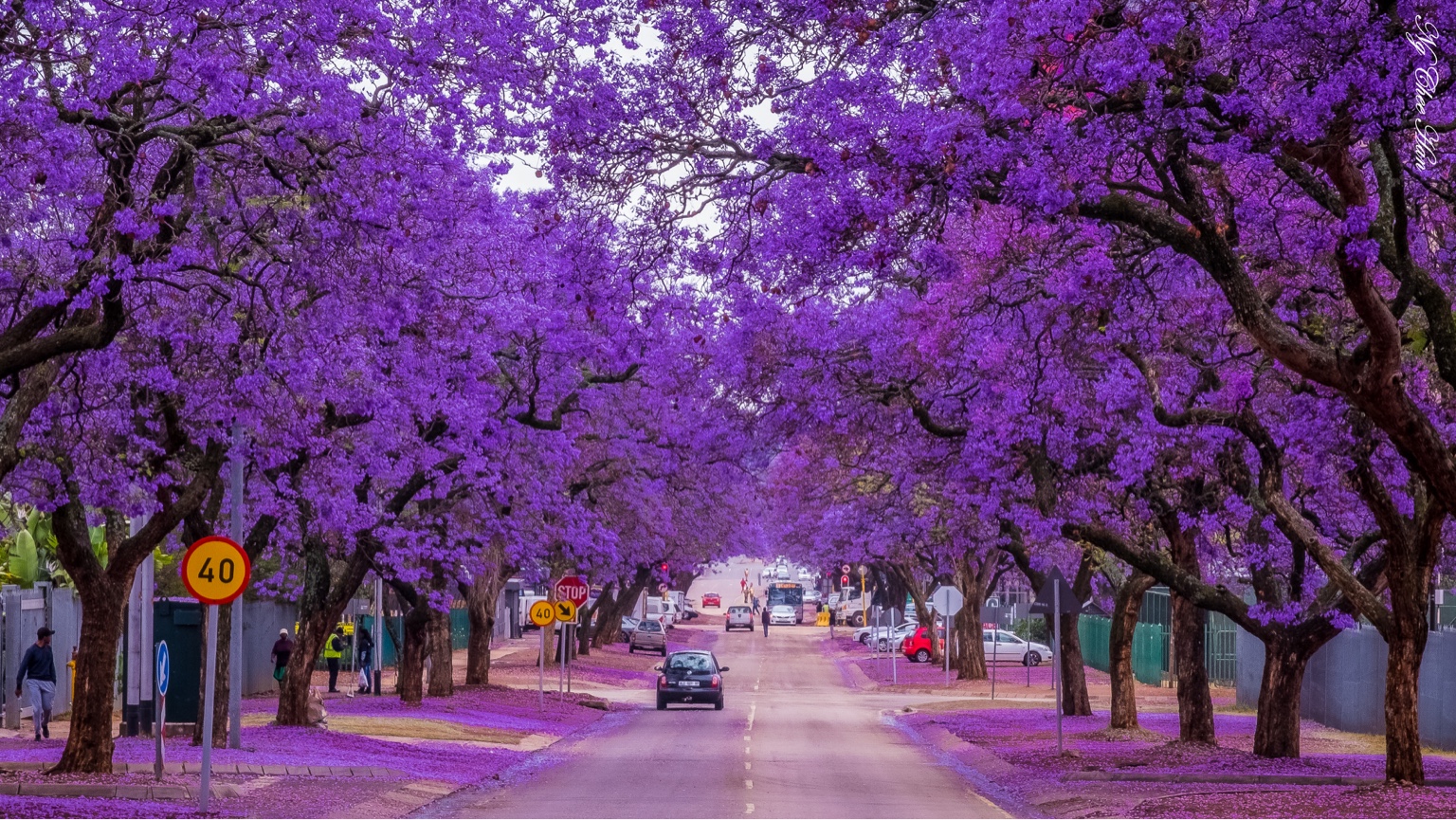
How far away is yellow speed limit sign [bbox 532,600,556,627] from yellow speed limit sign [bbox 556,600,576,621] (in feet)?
0.51

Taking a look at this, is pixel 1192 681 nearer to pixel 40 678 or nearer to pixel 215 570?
pixel 215 570

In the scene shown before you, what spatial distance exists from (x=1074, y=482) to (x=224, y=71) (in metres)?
16.7

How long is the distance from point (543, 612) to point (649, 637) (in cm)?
4125

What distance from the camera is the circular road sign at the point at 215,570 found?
15.9 meters

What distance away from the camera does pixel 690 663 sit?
44125 millimetres

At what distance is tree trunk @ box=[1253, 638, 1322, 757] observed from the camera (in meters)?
24.7

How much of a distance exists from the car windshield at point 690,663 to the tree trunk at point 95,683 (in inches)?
977

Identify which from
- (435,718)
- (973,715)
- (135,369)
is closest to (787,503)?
(973,715)

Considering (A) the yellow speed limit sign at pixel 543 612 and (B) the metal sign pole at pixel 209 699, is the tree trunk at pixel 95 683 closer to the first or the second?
(B) the metal sign pole at pixel 209 699

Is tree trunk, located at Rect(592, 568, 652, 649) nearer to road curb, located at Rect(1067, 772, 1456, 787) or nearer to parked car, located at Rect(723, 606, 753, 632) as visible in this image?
parked car, located at Rect(723, 606, 753, 632)

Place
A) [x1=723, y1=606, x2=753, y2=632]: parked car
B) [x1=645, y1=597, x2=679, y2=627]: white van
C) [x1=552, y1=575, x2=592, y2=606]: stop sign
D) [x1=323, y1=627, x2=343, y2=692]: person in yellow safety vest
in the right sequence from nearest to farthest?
1. [x1=552, y1=575, x2=592, y2=606]: stop sign
2. [x1=323, y1=627, x2=343, y2=692]: person in yellow safety vest
3. [x1=645, y1=597, x2=679, y2=627]: white van
4. [x1=723, y1=606, x2=753, y2=632]: parked car

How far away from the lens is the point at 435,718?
34.7m

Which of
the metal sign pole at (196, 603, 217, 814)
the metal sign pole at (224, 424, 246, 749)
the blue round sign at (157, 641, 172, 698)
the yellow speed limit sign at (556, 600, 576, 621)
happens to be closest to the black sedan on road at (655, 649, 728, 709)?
the yellow speed limit sign at (556, 600, 576, 621)

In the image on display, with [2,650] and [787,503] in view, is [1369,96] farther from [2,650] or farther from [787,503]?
[787,503]
